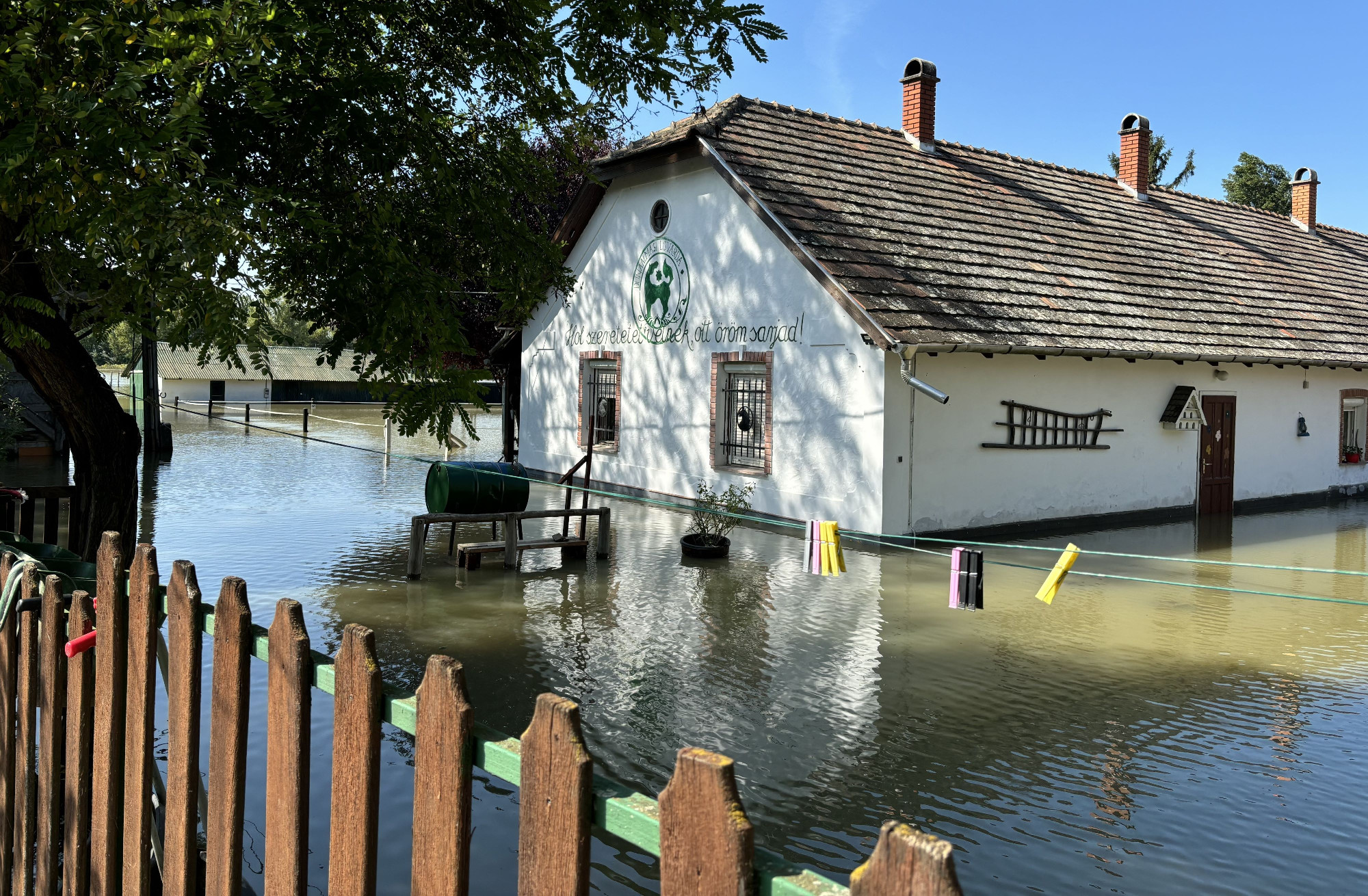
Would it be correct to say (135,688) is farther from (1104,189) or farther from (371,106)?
(1104,189)

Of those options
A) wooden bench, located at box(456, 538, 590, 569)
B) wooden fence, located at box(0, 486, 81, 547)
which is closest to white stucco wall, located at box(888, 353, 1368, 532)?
wooden bench, located at box(456, 538, 590, 569)

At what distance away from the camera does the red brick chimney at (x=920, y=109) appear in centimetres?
2002

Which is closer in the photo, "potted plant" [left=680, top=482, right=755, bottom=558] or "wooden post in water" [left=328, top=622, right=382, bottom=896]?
"wooden post in water" [left=328, top=622, right=382, bottom=896]

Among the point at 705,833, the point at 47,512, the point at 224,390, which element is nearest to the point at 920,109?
the point at 47,512

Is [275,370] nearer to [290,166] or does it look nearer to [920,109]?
[920,109]

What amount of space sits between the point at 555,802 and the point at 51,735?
6.82 feet

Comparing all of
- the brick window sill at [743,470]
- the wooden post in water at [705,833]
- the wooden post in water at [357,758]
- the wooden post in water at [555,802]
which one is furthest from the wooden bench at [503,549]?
the wooden post in water at [705,833]

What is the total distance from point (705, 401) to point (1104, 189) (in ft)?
36.7

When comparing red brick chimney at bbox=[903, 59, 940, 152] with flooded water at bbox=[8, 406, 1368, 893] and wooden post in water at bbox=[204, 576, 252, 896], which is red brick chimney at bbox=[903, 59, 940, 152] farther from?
wooden post in water at bbox=[204, 576, 252, 896]

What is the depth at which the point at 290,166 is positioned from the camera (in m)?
5.12

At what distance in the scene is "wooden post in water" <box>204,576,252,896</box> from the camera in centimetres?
261

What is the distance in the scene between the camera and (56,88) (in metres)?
3.96

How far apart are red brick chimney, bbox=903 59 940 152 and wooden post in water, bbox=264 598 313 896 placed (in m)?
19.4

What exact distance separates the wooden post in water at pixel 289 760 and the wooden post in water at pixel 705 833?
1102 millimetres
